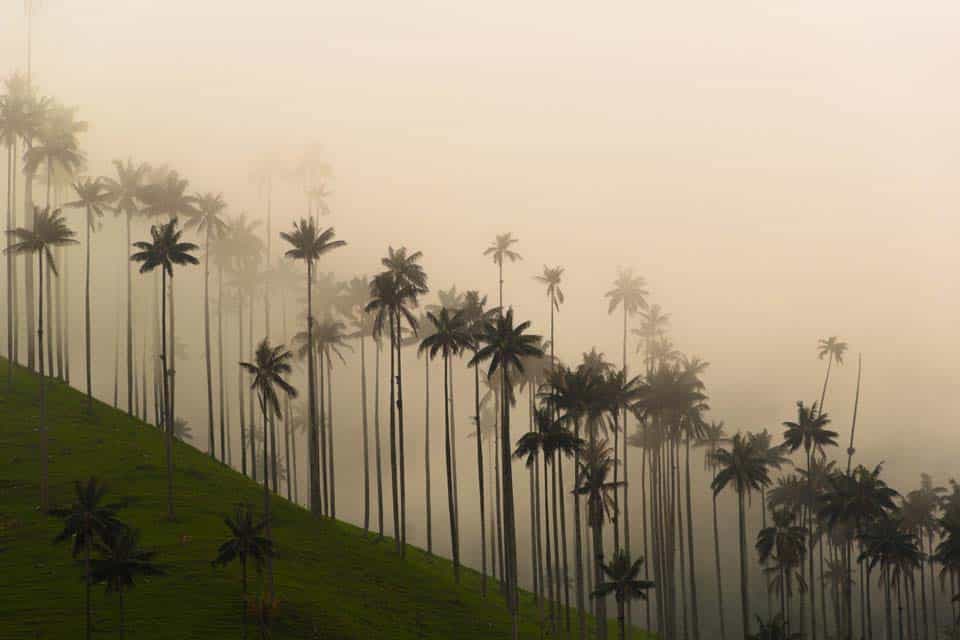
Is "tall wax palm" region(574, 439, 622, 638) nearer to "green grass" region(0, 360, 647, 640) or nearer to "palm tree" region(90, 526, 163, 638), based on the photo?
"green grass" region(0, 360, 647, 640)

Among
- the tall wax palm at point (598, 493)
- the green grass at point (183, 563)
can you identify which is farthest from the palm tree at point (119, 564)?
the tall wax palm at point (598, 493)

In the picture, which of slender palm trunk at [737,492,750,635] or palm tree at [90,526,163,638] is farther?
slender palm trunk at [737,492,750,635]

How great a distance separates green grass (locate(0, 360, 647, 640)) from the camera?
73.2 metres

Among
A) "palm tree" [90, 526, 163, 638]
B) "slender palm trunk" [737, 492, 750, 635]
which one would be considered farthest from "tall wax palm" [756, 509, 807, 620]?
"palm tree" [90, 526, 163, 638]

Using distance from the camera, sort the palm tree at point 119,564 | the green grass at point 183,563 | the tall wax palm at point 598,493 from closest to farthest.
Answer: the palm tree at point 119,564 < the green grass at point 183,563 < the tall wax palm at point 598,493

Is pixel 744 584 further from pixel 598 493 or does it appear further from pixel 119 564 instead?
pixel 119 564

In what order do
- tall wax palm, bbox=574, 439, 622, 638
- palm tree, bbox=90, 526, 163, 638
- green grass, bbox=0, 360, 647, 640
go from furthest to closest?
1. tall wax palm, bbox=574, 439, 622, 638
2. green grass, bbox=0, 360, 647, 640
3. palm tree, bbox=90, 526, 163, 638

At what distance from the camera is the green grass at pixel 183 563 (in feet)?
240

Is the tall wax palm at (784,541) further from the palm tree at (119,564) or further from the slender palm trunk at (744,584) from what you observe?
the palm tree at (119,564)

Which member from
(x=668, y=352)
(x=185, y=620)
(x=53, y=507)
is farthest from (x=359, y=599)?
(x=668, y=352)

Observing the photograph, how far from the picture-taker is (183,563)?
81.7 meters

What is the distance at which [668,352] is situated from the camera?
162750mm

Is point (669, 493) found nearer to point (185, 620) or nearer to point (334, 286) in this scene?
point (334, 286)

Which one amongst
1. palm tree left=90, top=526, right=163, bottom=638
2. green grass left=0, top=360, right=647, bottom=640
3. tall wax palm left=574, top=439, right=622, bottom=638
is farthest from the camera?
tall wax palm left=574, top=439, right=622, bottom=638
